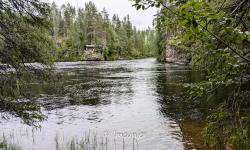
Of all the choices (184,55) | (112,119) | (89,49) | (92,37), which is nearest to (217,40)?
(184,55)

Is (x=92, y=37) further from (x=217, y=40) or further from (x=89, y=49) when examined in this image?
(x=217, y=40)

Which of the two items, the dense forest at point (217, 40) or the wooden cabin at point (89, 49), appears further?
the wooden cabin at point (89, 49)

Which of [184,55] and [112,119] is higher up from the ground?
[184,55]

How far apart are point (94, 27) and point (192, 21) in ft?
386

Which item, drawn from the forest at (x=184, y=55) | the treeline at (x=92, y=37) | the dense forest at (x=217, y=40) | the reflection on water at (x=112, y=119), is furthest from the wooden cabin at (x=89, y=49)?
the dense forest at (x=217, y=40)

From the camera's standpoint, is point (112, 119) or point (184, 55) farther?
point (112, 119)

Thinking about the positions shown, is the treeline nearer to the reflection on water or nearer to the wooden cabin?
the wooden cabin

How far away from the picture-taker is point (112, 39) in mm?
122000

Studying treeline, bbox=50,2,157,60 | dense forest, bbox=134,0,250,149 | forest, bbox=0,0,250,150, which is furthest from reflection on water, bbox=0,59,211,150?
treeline, bbox=50,2,157,60

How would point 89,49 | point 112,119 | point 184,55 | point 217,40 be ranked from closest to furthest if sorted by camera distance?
point 217,40 → point 184,55 → point 112,119 → point 89,49

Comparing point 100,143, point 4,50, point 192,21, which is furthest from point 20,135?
point 192,21

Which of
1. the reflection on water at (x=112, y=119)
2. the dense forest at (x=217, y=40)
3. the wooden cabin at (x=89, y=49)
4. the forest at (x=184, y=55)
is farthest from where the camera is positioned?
the wooden cabin at (x=89, y=49)

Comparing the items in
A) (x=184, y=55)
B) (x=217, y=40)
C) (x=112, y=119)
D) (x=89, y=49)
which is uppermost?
(x=89, y=49)

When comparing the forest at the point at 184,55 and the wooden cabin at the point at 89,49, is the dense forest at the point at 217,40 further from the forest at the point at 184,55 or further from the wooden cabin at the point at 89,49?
the wooden cabin at the point at 89,49
